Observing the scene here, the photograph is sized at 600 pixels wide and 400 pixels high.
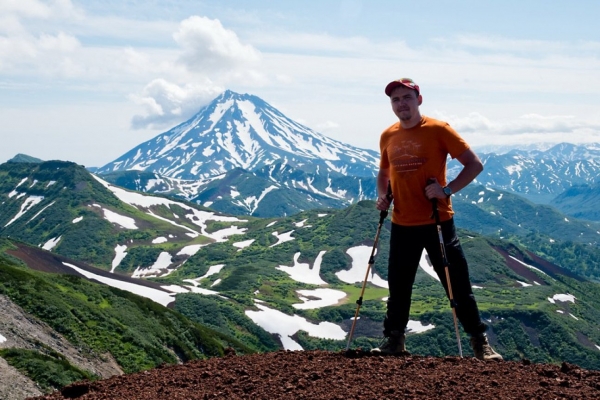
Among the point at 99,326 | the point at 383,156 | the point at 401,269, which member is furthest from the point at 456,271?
the point at 99,326

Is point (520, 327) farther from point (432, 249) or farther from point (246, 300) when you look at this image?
point (432, 249)

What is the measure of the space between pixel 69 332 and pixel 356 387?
133ft

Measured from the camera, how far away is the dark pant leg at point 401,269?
437 inches

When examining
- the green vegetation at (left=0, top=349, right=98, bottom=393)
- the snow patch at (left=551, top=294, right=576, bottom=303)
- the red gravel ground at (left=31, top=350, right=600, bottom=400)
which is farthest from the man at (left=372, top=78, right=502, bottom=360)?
the snow patch at (left=551, top=294, right=576, bottom=303)

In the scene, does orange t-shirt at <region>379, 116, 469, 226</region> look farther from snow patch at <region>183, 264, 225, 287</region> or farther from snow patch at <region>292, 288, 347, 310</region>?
snow patch at <region>183, 264, 225, 287</region>

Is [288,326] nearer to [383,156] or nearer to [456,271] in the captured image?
[383,156]

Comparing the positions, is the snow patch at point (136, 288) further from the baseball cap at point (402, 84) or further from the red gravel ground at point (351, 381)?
the baseball cap at point (402, 84)

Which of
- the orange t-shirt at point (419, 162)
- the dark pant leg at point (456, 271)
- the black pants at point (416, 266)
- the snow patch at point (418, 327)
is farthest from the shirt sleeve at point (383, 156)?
the snow patch at point (418, 327)

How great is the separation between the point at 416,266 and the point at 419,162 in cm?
211

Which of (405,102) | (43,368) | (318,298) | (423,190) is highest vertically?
(405,102)

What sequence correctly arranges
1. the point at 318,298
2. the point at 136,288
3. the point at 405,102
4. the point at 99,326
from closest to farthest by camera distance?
the point at 405,102 → the point at 99,326 → the point at 136,288 → the point at 318,298

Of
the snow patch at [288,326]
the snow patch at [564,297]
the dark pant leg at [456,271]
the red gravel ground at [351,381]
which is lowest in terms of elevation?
the snow patch at [564,297]

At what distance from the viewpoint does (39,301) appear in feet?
150

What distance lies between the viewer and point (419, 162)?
1059cm
